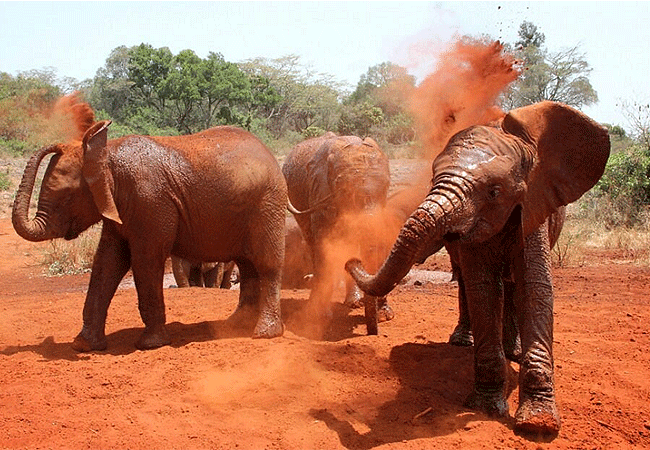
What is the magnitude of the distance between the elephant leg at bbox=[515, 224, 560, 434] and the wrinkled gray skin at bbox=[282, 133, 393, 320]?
9.01 feet

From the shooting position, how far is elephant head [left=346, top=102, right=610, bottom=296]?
4723 mm

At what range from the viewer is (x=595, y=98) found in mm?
37031

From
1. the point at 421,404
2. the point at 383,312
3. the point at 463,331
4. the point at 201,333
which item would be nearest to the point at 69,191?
the point at 201,333

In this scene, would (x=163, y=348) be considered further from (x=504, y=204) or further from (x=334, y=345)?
(x=504, y=204)

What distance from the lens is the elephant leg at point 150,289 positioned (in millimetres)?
7211

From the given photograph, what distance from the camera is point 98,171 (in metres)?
6.96

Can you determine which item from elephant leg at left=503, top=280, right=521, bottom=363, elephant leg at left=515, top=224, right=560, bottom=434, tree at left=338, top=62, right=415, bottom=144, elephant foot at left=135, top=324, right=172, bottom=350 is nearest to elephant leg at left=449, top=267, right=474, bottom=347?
elephant leg at left=503, top=280, right=521, bottom=363

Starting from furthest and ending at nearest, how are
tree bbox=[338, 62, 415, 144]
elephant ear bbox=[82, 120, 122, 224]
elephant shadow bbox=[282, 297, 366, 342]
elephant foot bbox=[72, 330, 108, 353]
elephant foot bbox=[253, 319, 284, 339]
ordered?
1. tree bbox=[338, 62, 415, 144]
2. elephant shadow bbox=[282, 297, 366, 342]
3. elephant foot bbox=[253, 319, 284, 339]
4. elephant foot bbox=[72, 330, 108, 353]
5. elephant ear bbox=[82, 120, 122, 224]

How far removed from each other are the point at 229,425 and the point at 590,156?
3.24 m

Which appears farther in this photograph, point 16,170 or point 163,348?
point 16,170

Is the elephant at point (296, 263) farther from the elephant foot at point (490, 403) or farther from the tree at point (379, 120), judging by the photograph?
the tree at point (379, 120)

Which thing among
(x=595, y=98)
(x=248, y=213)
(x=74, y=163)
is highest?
(x=595, y=98)

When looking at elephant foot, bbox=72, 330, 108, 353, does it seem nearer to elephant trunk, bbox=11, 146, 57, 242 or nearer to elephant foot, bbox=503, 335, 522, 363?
elephant trunk, bbox=11, 146, 57, 242

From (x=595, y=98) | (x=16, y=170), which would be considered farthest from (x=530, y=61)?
(x=16, y=170)
